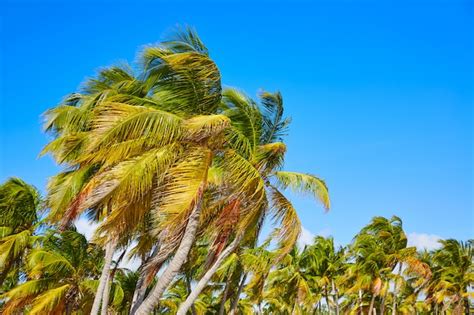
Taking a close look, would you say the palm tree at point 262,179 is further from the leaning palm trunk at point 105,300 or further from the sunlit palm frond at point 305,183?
the leaning palm trunk at point 105,300

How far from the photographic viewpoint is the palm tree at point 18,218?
2114 centimetres

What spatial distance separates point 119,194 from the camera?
10836 millimetres

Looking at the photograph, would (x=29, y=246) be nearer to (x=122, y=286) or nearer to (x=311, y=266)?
(x=122, y=286)

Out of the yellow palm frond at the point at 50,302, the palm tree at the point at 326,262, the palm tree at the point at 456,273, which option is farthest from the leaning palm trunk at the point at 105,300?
the palm tree at the point at 456,273

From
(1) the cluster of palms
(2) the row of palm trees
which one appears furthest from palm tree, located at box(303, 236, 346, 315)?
(1) the cluster of palms

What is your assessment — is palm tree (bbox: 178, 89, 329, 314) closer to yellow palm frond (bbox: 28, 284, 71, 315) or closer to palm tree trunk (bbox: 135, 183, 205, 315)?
palm tree trunk (bbox: 135, 183, 205, 315)

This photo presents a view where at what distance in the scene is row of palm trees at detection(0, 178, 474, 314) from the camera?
18828mm

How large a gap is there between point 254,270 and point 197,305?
5959mm

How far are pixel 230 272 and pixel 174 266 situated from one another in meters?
17.7

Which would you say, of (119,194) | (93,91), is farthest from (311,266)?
(119,194)

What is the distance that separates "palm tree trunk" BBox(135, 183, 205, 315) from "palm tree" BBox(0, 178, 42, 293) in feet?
36.4

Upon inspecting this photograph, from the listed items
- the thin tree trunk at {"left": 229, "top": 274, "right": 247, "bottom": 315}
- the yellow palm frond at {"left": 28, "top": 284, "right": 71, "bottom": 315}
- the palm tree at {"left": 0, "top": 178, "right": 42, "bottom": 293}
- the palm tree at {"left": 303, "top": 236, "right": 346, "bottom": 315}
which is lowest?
the yellow palm frond at {"left": 28, "top": 284, "right": 71, "bottom": 315}

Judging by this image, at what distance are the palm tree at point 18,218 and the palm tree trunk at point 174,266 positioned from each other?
1110 cm

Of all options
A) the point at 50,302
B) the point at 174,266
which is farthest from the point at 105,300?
the point at 174,266
